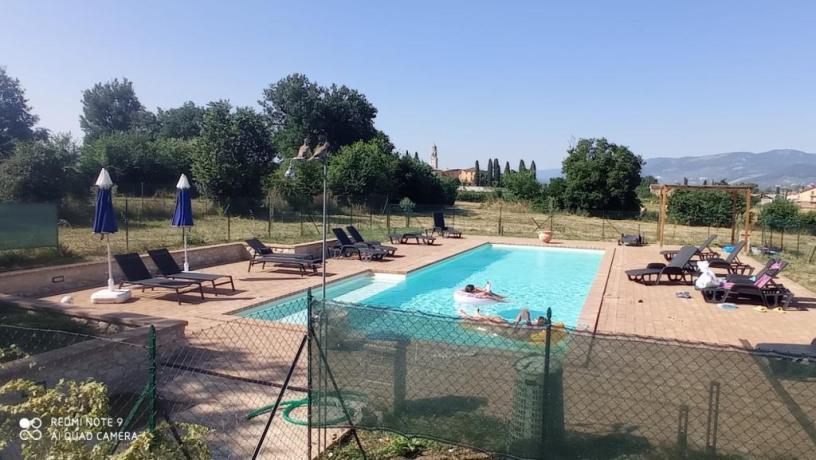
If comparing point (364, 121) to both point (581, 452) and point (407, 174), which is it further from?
point (581, 452)

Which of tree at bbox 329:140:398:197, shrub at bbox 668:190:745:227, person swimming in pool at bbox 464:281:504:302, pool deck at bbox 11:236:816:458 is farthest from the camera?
tree at bbox 329:140:398:197

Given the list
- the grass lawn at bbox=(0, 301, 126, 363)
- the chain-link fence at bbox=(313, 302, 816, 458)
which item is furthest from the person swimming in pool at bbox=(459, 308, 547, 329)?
the grass lawn at bbox=(0, 301, 126, 363)

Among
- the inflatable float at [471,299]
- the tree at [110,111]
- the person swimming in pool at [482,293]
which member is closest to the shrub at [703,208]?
the person swimming in pool at [482,293]

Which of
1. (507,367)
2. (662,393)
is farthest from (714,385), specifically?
(507,367)

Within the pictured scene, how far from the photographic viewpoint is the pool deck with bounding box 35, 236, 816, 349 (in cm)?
820

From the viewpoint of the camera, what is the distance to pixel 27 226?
11703 millimetres

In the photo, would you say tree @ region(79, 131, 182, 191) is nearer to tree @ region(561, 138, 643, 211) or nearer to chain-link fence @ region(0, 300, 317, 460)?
chain-link fence @ region(0, 300, 317, 460)

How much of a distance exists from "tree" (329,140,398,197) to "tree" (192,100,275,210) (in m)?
5.59

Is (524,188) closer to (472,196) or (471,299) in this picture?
(472,196)

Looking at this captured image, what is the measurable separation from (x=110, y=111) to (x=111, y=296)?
71.5m

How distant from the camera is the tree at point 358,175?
34625mm

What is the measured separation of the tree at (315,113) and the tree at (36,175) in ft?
89.4

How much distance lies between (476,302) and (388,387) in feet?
27.7

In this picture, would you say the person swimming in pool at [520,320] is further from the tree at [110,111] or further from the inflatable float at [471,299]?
the tree at [110,111]
